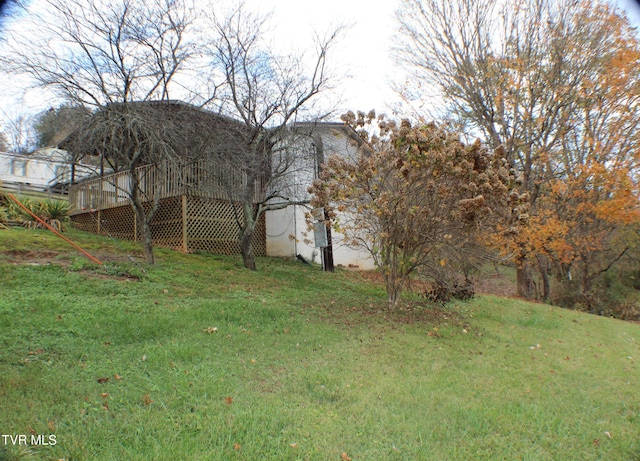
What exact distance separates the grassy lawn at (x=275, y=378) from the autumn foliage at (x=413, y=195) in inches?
51.9

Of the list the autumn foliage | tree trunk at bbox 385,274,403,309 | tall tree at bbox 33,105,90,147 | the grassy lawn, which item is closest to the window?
tall tree at bbox 33,105,90,147

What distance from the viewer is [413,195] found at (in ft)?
26.8

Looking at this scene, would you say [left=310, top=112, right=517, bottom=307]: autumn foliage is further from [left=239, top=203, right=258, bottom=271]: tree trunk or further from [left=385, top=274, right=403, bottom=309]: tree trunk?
[left=239, top=203, right=258, bottom=271]: tree trunk

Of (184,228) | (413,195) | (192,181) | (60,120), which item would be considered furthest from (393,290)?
(192,181)

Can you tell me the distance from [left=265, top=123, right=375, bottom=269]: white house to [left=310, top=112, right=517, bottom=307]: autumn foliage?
0.54 meters

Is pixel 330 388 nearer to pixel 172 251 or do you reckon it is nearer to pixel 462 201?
pixel 462 201

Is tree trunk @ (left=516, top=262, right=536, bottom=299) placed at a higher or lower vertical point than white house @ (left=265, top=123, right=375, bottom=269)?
lower

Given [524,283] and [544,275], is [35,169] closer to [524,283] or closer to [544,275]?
[524,283]

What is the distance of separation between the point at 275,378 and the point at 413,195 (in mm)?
4610

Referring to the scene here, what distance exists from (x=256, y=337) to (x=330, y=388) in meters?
1.76

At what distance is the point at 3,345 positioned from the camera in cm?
459

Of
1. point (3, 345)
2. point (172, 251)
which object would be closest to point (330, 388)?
point (3, 345)

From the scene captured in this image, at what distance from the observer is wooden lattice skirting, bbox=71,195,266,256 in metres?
13.5

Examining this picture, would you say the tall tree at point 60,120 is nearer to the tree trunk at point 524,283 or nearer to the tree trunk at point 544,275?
the tree trunk at point 524,283
